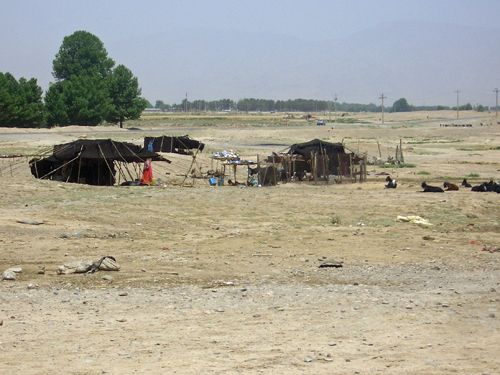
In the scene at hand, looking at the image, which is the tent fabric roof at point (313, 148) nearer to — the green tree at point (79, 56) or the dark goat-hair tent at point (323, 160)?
the dark goat-hair tent at point (323, 160)

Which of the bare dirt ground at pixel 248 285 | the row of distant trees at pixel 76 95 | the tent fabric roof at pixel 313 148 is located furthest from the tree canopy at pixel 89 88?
the bare dirt ground at pixel 248 285

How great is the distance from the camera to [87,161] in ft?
100

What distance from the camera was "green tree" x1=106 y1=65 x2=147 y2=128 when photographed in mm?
89688

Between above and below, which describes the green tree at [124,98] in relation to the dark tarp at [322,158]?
above

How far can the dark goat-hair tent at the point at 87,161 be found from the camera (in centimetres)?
2989

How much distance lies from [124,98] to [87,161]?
6076cm

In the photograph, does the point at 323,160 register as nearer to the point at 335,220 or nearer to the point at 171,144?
the point at 171,144

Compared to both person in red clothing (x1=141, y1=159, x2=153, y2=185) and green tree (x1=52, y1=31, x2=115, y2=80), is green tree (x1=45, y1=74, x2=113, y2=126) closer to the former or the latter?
green tree (x1=52, y1=31, x2=115, y2=80)

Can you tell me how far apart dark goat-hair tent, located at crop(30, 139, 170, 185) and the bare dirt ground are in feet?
15.6

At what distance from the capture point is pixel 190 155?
39750 mm

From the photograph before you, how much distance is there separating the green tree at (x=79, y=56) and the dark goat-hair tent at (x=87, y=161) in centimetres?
7189

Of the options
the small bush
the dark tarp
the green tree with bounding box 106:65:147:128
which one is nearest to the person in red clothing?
the dark tarp

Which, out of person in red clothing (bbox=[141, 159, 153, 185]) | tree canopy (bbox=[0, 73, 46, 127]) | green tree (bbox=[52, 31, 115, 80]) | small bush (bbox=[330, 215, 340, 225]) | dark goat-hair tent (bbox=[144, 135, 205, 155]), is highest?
green tree (bbox=[52, 31, 115, 80])

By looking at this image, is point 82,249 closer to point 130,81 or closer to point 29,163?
point 29,163
